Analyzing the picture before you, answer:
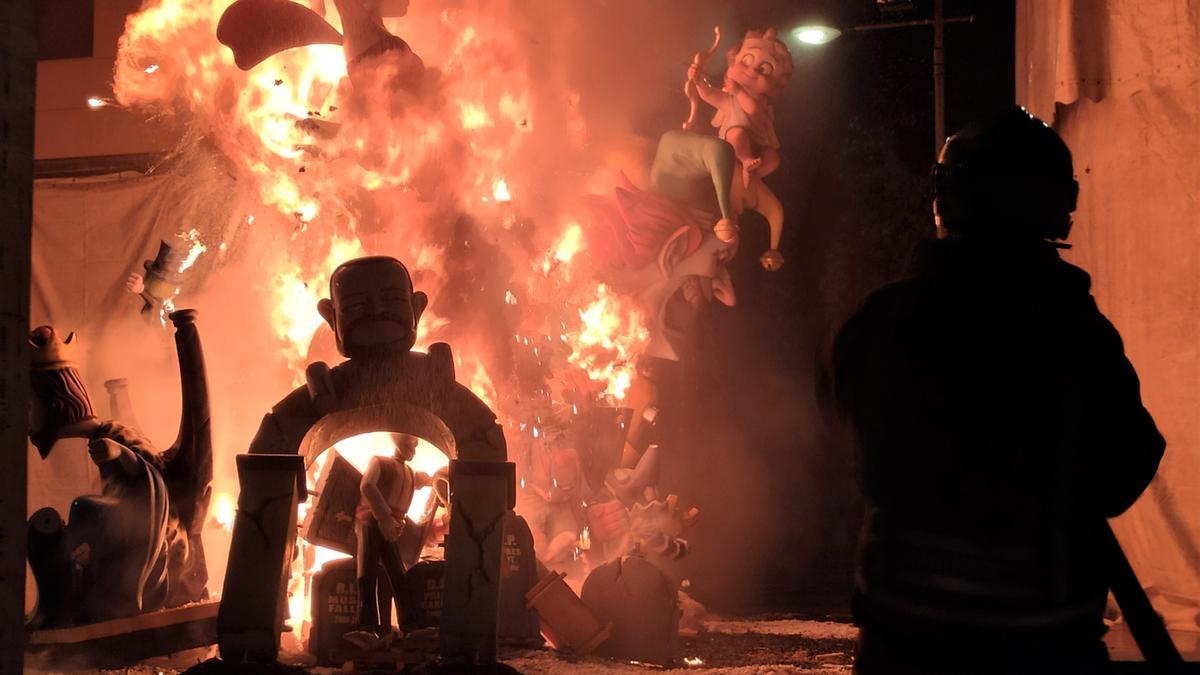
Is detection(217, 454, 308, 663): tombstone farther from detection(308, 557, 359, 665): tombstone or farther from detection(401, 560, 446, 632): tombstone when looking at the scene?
detection(401, 560, 446, 632): tombstone

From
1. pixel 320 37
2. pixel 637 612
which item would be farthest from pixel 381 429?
pixel 320 37

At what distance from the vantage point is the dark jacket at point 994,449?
7.75 feet

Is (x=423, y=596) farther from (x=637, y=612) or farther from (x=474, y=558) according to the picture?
(x=637, y=612)

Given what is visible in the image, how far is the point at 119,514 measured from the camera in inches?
254

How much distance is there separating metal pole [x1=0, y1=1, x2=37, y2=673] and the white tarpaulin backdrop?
6.63 meters

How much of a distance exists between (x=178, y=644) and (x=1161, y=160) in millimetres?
7375

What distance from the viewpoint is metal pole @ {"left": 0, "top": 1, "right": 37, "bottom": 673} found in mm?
3340

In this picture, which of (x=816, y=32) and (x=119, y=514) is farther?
(x=816, y=32)

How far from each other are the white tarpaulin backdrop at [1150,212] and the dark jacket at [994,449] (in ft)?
17.1

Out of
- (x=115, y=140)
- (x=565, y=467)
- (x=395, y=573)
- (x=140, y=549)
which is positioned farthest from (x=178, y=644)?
(x=115, y=140)

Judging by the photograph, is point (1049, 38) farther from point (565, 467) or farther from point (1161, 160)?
point (565, 467)

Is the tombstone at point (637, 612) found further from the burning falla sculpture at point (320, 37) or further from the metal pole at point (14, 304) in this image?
the burning falla sculpture at point (320, 37)

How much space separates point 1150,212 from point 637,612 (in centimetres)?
453

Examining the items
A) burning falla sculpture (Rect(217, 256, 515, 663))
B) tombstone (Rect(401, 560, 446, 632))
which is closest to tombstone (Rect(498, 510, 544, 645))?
tombstone (Rect(401, 560, 446, 632))
